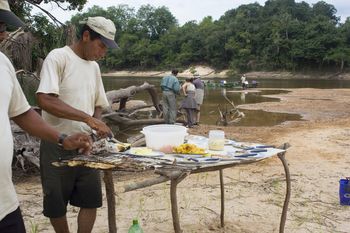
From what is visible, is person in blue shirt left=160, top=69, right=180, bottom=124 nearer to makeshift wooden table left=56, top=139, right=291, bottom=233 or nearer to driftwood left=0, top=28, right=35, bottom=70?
driftwood left=0, top=28, right=35, bottom=70

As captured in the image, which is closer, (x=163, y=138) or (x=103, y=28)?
(x=103, y=28)

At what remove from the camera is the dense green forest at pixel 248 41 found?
2275 inches

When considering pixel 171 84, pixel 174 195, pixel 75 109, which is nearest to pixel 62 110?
pixel 75 109

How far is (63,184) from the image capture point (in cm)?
288

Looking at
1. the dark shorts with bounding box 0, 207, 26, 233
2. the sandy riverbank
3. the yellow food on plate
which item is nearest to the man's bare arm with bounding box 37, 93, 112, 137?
the yellow food on plate

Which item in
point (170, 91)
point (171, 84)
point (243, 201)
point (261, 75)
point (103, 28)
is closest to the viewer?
point (103, 28)

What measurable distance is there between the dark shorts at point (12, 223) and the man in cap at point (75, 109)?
2.98ft

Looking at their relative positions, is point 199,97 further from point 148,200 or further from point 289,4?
point 289,4

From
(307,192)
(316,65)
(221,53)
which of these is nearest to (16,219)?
(307,192)

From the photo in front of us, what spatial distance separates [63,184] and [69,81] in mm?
722

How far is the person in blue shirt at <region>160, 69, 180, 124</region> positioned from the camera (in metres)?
11.4

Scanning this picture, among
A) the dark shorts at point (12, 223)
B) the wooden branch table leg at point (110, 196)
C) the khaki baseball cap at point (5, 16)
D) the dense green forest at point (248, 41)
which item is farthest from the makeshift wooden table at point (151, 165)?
the dense green forest at point (248, 41)

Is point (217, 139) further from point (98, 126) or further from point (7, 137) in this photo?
point (7, 137)

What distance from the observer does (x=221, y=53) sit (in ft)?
228
